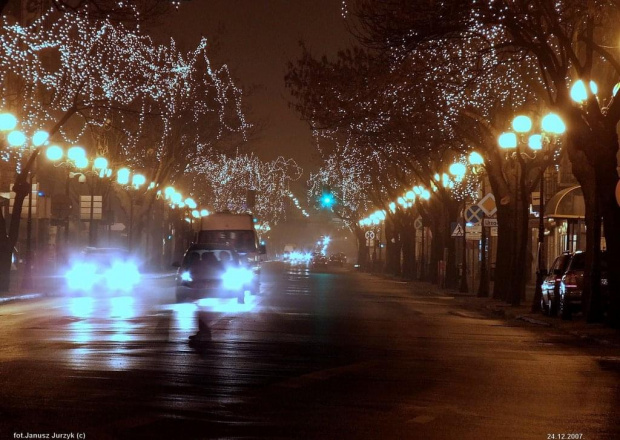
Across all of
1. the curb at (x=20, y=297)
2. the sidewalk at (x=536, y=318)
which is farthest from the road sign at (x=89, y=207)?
the sidewalk at (x=536, y=318)

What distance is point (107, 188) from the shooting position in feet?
218

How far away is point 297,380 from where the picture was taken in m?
14.8

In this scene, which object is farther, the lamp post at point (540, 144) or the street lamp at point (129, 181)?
the street lamp at point (129, 181)

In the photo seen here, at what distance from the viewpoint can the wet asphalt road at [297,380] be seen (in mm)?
11016

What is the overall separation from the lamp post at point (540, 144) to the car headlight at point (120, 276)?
15.9 meters

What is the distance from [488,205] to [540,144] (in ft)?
26.0

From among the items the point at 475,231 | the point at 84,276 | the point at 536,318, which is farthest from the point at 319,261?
the point at 536,318

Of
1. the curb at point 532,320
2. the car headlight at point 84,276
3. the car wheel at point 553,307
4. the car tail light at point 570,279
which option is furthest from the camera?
the car headlight at point 84,276

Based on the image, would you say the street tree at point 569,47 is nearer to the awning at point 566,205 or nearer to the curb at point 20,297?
the awning at point 566,205

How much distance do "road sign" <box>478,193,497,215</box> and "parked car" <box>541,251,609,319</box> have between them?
34.1ft

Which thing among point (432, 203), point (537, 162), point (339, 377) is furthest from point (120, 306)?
point (432, 203)

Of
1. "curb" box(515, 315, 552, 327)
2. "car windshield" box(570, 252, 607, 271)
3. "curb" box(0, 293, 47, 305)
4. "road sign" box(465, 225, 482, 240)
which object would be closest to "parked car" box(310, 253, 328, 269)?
"road sign" box(465, 225, 482, 240)

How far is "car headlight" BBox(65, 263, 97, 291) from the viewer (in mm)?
44531

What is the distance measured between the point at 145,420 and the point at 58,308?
21289 millimetres
